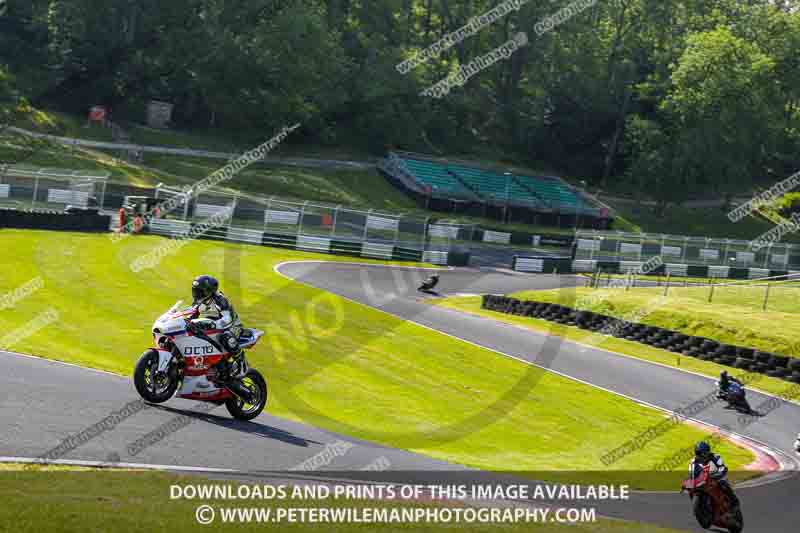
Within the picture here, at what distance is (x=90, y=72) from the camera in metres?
64.4

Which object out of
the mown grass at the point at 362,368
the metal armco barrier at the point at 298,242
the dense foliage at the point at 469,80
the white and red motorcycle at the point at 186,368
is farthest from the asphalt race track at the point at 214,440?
the dense foliage at the point at 469,80

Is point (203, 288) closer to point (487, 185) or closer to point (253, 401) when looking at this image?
point (253, 401)

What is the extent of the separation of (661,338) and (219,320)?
20.7 m

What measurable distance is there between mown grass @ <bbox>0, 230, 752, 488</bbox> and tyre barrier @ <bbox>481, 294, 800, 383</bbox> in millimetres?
6676

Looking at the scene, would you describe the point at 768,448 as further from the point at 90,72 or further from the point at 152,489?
the point at 90,72

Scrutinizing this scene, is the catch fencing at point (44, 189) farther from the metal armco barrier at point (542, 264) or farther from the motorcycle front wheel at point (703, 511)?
the motorcycle front wheel at point (703, 511)

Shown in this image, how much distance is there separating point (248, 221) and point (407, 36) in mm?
46899

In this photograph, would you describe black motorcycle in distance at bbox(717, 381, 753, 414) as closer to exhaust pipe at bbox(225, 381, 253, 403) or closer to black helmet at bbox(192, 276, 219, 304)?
exhaust pipe at bbox(225, 381, 253, 403)

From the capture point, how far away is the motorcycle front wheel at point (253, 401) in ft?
47.8

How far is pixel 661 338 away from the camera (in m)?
31.8

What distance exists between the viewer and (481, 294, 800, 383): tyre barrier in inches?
1102

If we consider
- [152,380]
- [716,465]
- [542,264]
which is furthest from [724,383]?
[542,264]

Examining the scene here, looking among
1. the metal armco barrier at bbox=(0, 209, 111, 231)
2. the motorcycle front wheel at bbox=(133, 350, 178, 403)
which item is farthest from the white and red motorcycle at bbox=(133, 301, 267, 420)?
the metal armco barrier at bbox=(0, 209, 111, 231)

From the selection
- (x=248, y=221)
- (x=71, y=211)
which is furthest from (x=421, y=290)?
(x=71, y=211)
